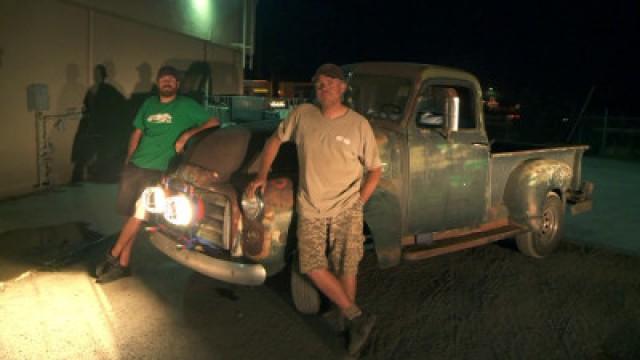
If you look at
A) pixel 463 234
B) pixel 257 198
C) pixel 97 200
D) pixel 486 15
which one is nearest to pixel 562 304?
pixel 463 234

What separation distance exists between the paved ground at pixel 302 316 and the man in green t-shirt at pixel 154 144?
1.25 feet

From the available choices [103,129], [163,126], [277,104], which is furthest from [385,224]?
[277,104]

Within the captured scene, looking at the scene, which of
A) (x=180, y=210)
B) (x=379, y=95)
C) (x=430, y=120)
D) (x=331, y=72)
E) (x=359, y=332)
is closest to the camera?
(x=331, y=72)

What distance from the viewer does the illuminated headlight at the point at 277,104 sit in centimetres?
1914

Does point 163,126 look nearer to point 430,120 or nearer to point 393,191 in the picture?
point 393,191

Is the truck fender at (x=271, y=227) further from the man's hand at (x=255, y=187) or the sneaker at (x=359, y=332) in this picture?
the sneaker at (x=359, y=332)

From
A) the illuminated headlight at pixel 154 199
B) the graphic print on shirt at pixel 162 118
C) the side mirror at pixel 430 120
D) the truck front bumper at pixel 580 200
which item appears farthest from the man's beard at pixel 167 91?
the truck front bumper at pixel 580 200

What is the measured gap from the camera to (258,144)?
5848 mm

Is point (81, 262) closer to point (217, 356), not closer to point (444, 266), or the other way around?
point (217, 356)

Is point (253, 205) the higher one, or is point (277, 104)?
point (277, 104)

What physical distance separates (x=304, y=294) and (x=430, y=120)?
6.20 ft

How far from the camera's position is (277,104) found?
1969cm

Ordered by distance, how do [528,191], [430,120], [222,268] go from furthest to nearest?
1. [528,191]
2. [430,120]
3. [222,268]

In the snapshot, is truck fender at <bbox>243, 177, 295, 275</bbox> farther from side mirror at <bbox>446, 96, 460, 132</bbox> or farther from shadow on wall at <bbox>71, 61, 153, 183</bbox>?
shadow on wall at <bbox>71, 61, 153, 183</bbox>
